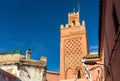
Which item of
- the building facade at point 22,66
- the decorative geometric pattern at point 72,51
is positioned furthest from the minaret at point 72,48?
the building facade at point 22,66

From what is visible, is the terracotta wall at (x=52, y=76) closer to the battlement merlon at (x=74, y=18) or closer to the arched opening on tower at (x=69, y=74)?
the arched opening on tower at (x=69, y=74)

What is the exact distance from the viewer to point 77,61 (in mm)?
28516

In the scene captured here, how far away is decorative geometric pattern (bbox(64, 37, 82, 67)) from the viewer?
94.1 ft

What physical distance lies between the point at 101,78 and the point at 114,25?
633 cm

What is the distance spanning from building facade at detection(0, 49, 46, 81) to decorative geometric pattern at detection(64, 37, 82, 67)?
3.01 m

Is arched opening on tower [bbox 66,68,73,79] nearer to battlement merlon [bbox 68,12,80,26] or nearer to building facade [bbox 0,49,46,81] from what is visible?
building facade [bbox 0,49,46,81]

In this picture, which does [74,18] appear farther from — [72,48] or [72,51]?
[72,51]

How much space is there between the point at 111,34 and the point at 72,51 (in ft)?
73.7

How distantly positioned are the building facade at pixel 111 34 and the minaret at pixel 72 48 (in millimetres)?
16969

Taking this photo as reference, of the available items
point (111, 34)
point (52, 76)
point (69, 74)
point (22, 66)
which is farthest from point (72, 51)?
point (111, 34)

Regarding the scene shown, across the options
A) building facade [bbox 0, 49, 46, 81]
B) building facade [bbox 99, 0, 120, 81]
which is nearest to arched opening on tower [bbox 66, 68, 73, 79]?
building facade [bbox 0, 49, 46, 81]

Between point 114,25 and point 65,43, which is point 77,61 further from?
point 114,25

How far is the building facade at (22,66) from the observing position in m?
25.4

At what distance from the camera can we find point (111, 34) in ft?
23.0
